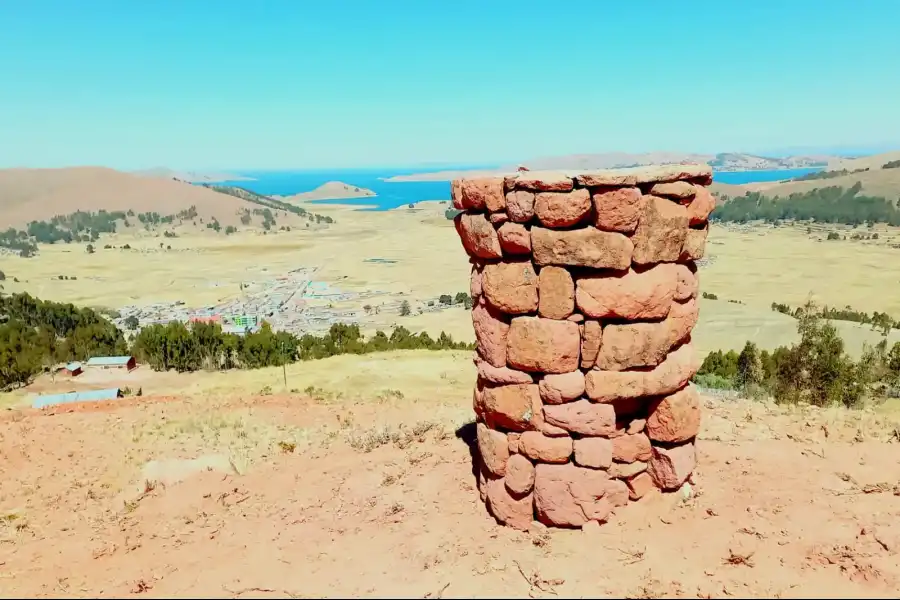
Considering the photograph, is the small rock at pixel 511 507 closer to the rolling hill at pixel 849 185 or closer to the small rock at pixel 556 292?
the small rock at pixel 556 292

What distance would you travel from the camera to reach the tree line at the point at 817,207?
132625 millimetres

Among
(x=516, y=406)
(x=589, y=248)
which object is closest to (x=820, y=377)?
(x=516, y=406)

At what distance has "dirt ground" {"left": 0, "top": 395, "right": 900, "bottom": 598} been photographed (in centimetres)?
689

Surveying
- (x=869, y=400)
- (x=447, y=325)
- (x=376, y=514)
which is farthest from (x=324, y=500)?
(x=447, y=325)

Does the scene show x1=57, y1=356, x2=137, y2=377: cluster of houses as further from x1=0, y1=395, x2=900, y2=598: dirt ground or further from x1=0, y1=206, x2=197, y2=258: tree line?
x1=0, y1=206, x2=197, y2=258: tree line

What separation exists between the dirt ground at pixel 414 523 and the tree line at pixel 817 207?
145018 mm

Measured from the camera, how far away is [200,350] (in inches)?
1494

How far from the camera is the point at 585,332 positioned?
306 inches

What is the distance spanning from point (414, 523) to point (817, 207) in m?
172

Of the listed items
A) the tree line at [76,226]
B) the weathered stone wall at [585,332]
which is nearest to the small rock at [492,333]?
the weathered stone wall at [585,332]

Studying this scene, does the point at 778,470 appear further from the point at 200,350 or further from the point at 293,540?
the point at 200,350

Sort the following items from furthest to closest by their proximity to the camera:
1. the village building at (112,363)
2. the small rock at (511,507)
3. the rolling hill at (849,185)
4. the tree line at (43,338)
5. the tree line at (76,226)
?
the rolling hill at (849,185) < the tree line at (76,226) < the village building at (112,363) < the tree line at (43,338) < the small rock at (511,507)

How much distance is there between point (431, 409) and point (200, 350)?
87.2 ft

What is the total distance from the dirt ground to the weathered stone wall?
0.64m
